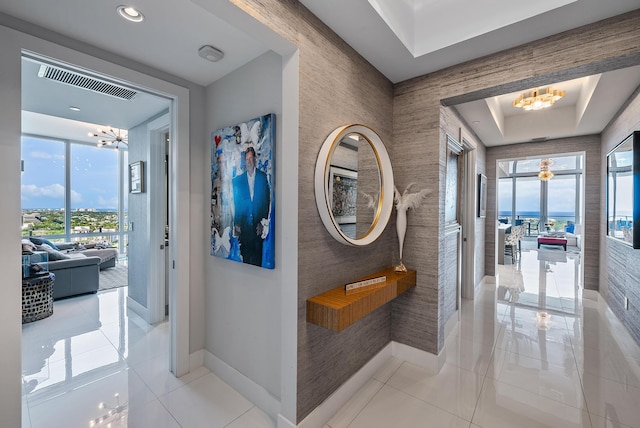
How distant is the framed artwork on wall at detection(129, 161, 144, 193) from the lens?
11.3ft

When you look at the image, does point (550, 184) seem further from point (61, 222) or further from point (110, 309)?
point (61, 222)

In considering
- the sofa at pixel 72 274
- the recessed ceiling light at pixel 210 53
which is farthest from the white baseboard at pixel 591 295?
the sofa at pixel 72 274

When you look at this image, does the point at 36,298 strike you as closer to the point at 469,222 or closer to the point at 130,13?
the point at 130,13

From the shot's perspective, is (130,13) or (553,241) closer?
(130,13)

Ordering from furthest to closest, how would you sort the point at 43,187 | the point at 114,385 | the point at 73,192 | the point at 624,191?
1. the point at 73,192
2. the point at 43,187
3. the point at 624,191
4. the point at 114,385

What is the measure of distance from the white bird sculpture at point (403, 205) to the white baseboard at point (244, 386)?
1.42 metres

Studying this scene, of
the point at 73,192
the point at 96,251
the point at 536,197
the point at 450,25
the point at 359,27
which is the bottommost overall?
the point at 96,251

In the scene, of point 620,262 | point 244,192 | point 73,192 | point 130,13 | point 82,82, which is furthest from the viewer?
point 73,192

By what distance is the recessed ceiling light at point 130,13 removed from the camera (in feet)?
5.06

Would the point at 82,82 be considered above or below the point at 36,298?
above

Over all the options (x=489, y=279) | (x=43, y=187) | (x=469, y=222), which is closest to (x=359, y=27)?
(x=469, y=222)

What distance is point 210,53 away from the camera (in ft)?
6.37

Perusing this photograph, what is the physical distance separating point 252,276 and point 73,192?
6.81 metres

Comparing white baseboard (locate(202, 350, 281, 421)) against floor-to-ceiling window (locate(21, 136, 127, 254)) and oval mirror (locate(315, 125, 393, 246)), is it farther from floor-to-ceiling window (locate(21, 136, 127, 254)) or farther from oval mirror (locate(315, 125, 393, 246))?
floor-to-ceiling window (locate(21, 136, 127, 254))
